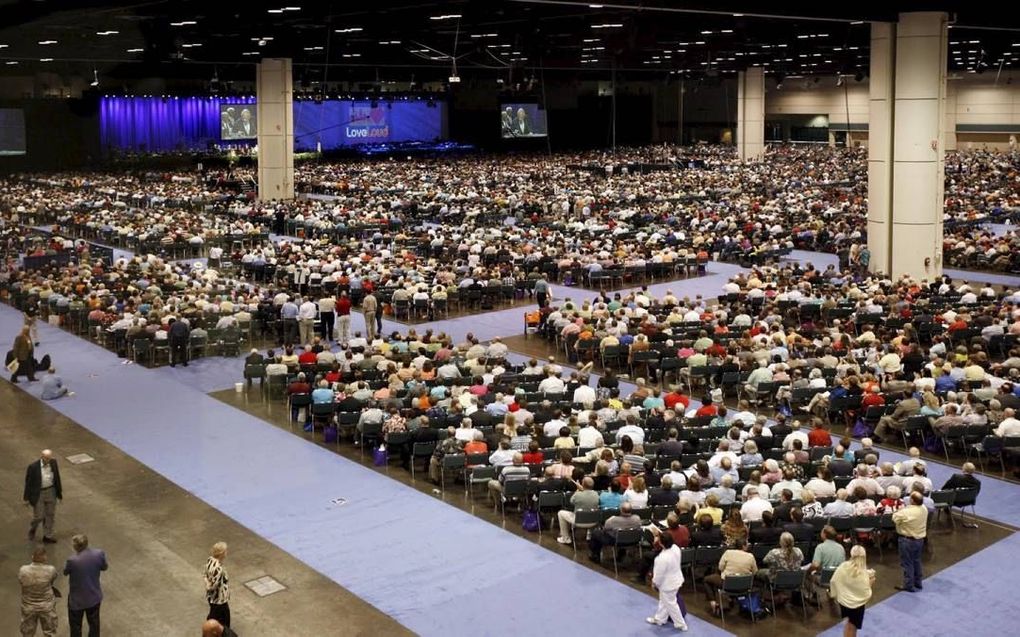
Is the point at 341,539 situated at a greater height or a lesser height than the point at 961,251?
lesser

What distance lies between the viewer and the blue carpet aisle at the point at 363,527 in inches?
493

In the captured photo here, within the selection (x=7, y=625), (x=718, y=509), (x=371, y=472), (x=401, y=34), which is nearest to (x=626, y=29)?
(x=401, y=34)

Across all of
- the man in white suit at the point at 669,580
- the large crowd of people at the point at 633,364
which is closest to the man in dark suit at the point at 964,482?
the large crowd of people at the point at 633,364

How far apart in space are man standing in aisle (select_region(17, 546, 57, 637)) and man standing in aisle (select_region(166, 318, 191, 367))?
13.7 meters

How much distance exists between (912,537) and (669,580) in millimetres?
3065

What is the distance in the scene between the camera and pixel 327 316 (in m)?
26.7

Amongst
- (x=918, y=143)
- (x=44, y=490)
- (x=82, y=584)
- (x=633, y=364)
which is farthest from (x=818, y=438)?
(x=918, y=143)

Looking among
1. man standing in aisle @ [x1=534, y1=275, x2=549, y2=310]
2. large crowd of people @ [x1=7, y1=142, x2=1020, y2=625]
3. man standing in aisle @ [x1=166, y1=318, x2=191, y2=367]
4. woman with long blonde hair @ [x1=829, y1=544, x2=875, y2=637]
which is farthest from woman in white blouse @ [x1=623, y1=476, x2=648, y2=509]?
man standing in aisle @ [x1=534, y1=275, x2=549, y2=310]

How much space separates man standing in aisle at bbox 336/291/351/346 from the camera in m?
26.1

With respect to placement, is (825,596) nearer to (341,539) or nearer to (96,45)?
(341,539)

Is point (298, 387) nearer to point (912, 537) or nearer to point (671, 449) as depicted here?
point (671, 449)

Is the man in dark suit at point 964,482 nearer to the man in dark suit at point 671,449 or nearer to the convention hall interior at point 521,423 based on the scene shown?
the convention hall interior at point 521,423

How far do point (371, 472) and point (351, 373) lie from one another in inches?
138

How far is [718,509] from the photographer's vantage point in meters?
13.6
